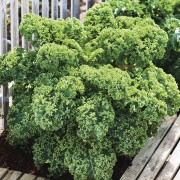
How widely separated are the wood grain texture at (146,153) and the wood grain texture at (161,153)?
32 mm

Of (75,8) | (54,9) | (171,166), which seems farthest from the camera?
(75,8)

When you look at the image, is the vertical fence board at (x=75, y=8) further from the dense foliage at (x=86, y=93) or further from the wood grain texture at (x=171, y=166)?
the wood grain texture at (x=171, y=166)

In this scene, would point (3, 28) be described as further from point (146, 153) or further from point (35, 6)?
point (146, 153)

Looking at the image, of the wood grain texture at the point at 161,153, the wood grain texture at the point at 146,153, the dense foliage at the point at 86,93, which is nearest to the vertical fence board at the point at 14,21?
the dense foliage at the point at 86,93

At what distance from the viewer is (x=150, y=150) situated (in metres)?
5.72

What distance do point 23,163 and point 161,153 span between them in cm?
120

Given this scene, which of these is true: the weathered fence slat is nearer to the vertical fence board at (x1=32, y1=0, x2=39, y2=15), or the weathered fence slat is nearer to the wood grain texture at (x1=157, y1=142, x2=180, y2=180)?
the vertical fence board at (x1=32, y1=0, x2=39, y2=15)

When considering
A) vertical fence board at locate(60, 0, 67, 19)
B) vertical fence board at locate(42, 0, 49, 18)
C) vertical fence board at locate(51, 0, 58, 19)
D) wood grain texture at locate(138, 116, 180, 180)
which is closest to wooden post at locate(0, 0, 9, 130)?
vertical fence board at locate(42, 0, 49, 18)

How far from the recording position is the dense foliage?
4973 millimetres

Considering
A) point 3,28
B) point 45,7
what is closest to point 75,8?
point 45,7

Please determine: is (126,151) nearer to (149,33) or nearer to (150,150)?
(150,150)

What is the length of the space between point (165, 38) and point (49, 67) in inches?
41.5

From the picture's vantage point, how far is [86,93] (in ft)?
16.8

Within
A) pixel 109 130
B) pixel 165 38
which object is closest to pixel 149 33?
pixel 165 38
